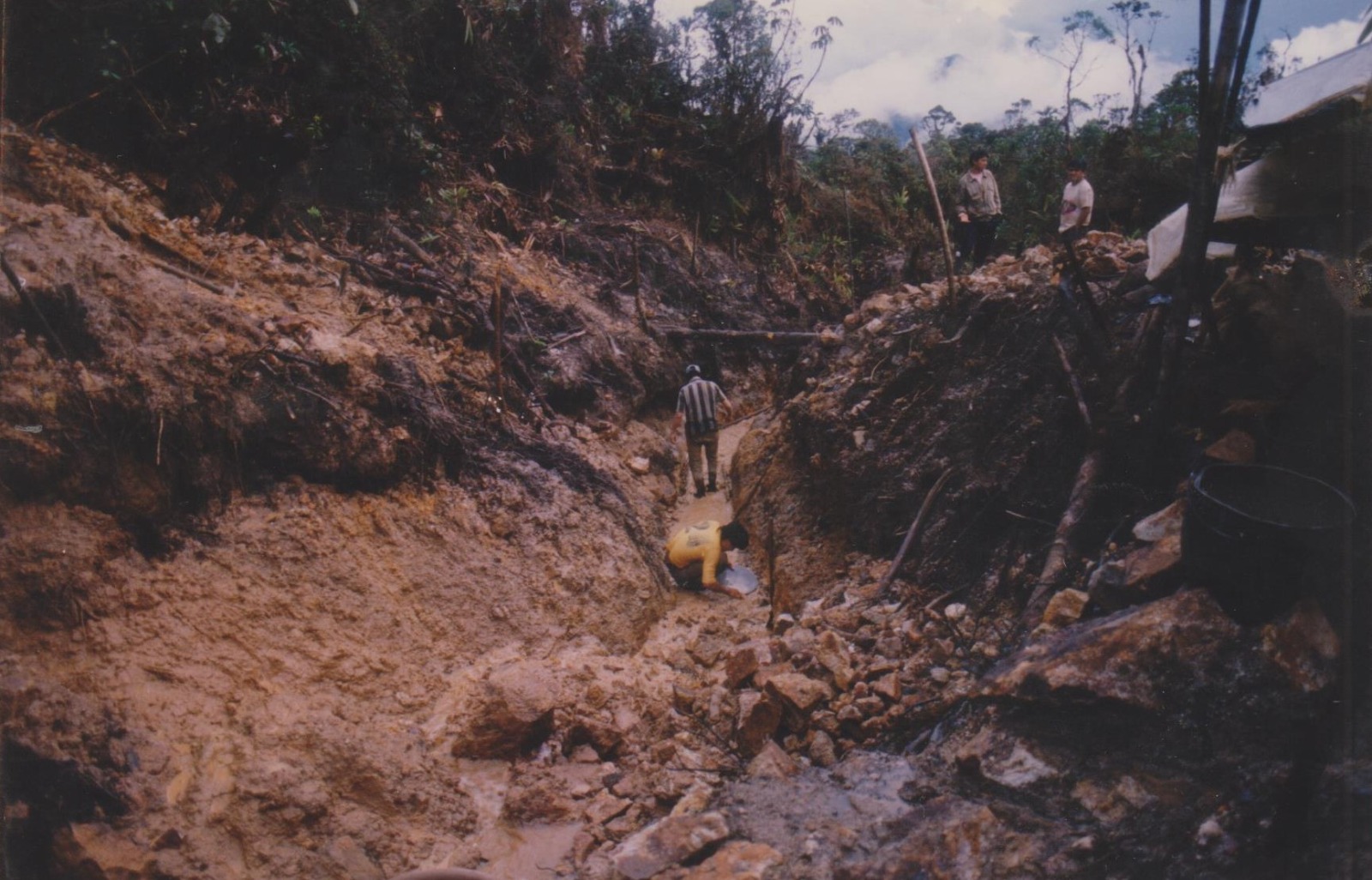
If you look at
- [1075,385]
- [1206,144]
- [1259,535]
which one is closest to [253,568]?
[1259,535]

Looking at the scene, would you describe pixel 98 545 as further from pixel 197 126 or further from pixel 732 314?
pixel 732 314

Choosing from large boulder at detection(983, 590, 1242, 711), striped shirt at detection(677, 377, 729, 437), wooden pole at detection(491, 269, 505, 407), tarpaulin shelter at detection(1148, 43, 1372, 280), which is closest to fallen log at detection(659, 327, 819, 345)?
striped shirt at detection(677, 377, 729, 437)

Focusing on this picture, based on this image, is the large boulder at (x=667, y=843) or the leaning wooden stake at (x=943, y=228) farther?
the leaning wooden stake at (x=943, y=228)

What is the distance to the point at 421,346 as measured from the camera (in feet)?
17.0

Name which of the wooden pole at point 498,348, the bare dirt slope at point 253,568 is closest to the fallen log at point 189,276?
the bare dirt slope at point 253,568

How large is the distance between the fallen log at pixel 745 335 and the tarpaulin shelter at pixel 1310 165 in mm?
5872

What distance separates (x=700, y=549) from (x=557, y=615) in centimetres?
145

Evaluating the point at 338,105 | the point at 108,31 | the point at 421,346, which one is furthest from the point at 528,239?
the point at 108,31

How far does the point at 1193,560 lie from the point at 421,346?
485 centimetres

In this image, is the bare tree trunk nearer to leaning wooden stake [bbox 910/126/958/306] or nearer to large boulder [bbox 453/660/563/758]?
leaning wooden stake [bbox 910/126/958/306]

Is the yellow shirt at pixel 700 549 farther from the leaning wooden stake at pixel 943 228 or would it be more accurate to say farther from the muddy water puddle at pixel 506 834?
the leaning wooden stake at pixel 943 228

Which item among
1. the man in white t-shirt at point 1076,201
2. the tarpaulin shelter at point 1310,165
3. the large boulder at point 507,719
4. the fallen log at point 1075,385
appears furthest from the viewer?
the man in white t-shirt at point 1076,201

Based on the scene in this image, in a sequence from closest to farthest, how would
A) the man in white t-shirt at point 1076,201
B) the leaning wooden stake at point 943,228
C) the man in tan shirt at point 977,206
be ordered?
the leaning wooden stake at point 943,228
the man in white t-shirt at point 1076,201
the man in tan shirt at point 977,206

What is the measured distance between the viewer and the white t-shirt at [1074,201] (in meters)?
6.54
